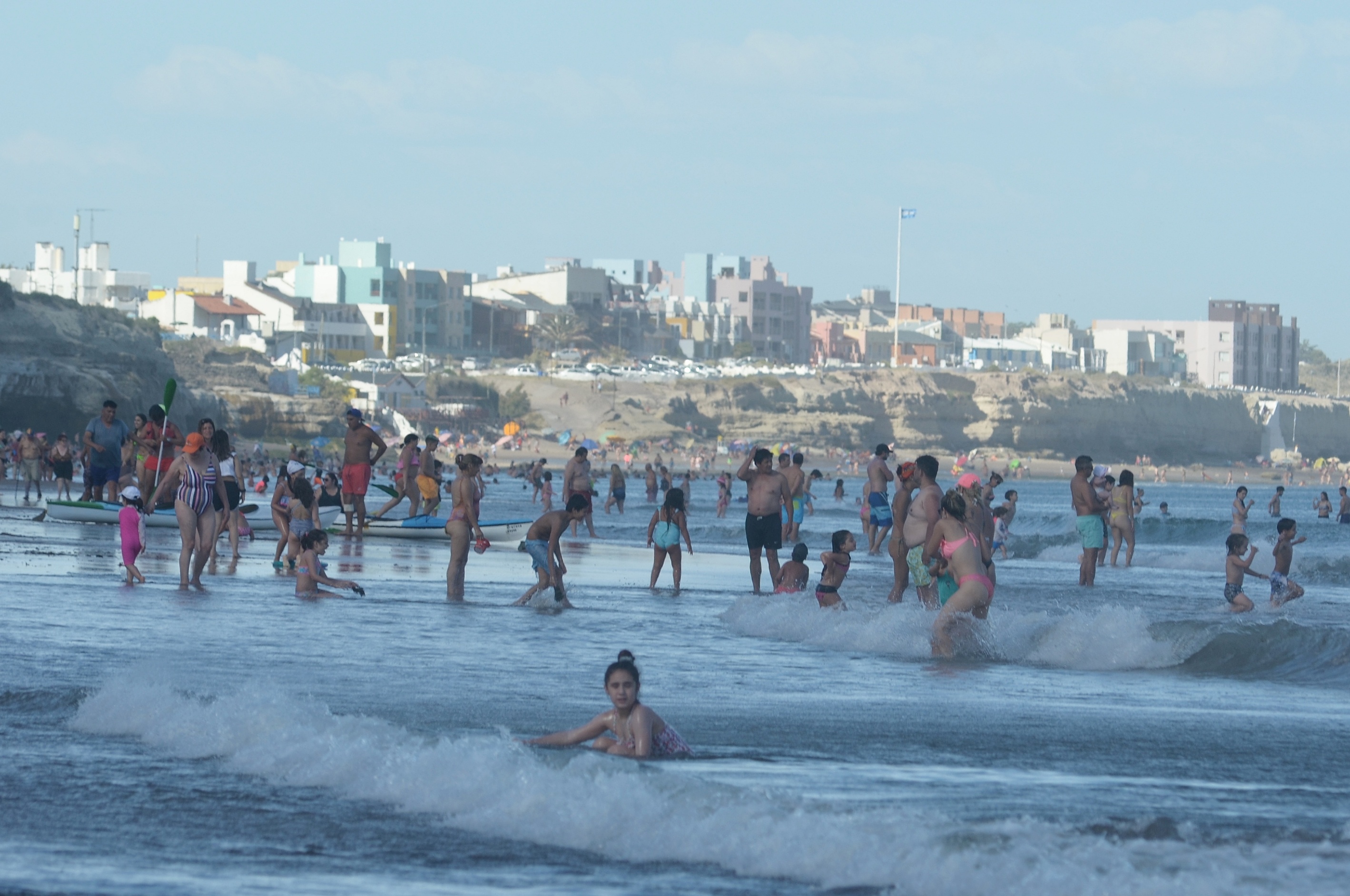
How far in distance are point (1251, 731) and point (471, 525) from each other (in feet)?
22.5

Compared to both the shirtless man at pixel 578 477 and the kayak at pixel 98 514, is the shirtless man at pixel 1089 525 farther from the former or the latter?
the kayak at pixel 98 514

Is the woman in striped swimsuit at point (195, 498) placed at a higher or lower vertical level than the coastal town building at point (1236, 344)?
lower

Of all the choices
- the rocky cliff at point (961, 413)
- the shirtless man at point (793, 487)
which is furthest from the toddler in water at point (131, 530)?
the rocky cliff at point (961, 413)

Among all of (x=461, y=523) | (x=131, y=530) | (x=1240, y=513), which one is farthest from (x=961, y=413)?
(x=131, y=530)

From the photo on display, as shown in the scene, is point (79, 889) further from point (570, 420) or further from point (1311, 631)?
point (570, 420)

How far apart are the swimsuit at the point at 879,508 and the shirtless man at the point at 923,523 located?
5.60 meters

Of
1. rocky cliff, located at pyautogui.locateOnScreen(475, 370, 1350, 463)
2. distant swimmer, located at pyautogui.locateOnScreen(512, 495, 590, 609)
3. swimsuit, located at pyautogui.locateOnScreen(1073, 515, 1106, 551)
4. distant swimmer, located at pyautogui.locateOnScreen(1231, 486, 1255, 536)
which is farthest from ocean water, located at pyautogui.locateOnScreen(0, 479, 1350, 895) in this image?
rocky cliff, located at pyautogui.locateOnScreen(475, 370, 1350, 463)

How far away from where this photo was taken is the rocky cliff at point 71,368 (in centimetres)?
4416

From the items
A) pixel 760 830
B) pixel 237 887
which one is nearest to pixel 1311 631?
pixel 760 830

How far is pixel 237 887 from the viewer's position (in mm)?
4473

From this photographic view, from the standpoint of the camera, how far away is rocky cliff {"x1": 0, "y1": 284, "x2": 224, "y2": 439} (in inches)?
1738

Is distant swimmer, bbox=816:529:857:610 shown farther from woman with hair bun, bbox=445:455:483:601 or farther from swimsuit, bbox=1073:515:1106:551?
swimsuit, bbox=1073:515:1106:551

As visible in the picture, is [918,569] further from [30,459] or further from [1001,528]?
[30,459]

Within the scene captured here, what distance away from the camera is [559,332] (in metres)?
109
